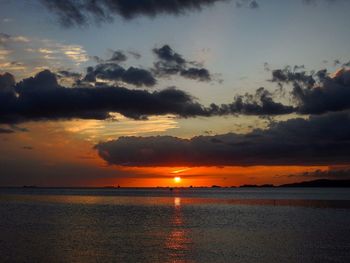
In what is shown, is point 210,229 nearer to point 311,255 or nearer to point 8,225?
point 311,255

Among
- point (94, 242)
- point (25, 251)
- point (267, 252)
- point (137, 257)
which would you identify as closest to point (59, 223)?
point (94, 242)

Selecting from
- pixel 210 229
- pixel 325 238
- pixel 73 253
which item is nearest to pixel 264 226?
pixel 210 229

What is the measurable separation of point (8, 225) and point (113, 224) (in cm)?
1557

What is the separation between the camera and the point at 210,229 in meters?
63.9

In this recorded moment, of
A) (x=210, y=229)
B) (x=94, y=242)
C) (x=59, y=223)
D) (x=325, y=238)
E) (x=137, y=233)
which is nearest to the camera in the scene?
(x=94, y=242)

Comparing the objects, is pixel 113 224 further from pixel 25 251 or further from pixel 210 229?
pixel 25 251

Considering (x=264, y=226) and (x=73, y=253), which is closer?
(x=73, y=253)

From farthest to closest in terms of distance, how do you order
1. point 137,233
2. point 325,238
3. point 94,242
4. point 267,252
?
point 137,233 → point 325,238 → point 94,242 → point 267,252

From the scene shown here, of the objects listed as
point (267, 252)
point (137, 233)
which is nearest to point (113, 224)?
point (137, 233)

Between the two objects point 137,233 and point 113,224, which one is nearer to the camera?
point 137,233

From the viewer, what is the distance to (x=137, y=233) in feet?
192

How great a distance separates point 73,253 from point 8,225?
28.9m

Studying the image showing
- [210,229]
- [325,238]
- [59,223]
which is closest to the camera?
[325,238]

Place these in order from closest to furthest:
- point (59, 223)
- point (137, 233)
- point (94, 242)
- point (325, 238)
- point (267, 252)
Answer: point (267, 252), point (94, 242), point (325, 238), point (137, 233), point (59, 223)
